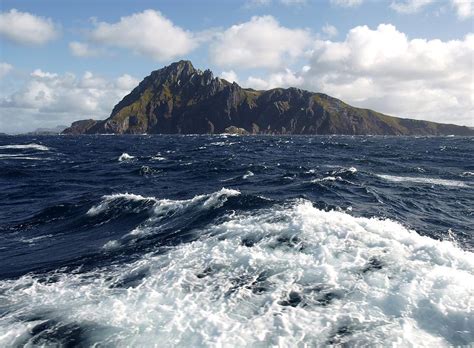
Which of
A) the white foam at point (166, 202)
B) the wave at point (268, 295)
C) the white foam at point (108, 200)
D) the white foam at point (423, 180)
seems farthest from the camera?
the white foam at point (423, 180)

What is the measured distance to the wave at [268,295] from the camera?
12930mm

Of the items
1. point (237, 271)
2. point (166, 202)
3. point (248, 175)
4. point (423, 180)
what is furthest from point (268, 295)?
point (423, 180)

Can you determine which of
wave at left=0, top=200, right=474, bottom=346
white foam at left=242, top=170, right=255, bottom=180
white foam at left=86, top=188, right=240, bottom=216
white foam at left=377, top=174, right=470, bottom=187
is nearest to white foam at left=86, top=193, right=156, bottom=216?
white foam at left=86, top=188, right=240, bottom=216

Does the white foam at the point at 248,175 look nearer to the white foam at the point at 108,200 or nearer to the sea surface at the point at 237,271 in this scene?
the sea surface at the point at 237,271

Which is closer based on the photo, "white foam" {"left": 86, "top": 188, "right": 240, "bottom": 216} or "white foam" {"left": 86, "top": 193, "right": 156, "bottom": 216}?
"white foam" {"left": 86, "top": 188, "right": 240, "bottom": 216}

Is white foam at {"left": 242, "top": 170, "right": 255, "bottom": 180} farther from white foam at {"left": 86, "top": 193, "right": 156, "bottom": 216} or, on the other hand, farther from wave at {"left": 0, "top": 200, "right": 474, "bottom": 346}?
wave at {"left": 0, "top": 200, "right": 474, "bottom": 346}

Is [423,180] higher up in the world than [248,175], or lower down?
lower down

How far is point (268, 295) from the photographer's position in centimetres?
1566

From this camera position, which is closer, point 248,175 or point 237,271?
point 237,271

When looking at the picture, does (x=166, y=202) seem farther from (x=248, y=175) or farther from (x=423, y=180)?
(x=423, y=180)

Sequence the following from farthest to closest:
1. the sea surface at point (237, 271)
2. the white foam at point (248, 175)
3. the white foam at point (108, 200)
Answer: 1. the white foam at point (248, 175)
2. the white foam at point (108, 200)
3. the sea surface at point (237, 271)

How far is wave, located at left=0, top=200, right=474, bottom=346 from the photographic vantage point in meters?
12.9

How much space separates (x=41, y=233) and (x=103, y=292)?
12.8m

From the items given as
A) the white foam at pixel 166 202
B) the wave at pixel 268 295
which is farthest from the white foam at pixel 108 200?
the wave at pixel 268 295
